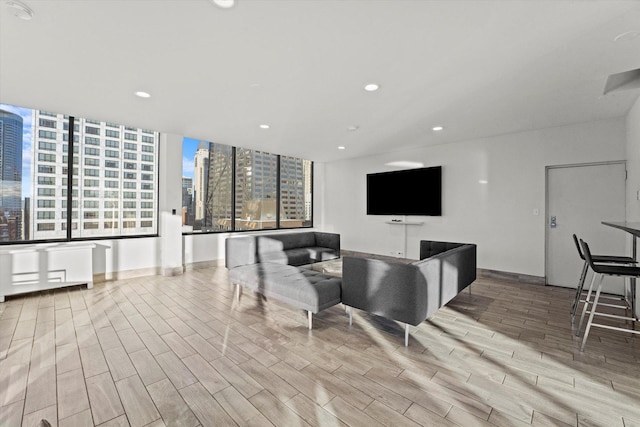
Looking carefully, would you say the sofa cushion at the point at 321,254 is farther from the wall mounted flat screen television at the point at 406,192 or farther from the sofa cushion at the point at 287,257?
the wall mounted flat screen television at the point at 406,192

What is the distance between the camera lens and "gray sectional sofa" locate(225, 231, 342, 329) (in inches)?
113

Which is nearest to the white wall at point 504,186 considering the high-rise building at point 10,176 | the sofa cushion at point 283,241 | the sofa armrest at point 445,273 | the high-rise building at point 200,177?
the sofa armrest at point 445,273

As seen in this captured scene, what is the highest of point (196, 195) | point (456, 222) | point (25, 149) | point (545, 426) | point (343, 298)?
point (25, 149)

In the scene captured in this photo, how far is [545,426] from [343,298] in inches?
68.2

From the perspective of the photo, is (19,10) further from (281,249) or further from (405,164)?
(405,164)

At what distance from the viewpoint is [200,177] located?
5969 millimetres

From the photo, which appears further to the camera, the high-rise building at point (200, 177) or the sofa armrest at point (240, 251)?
the high-rise building at point (200, 177)

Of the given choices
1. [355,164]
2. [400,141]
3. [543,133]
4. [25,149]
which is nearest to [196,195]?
[25,149]

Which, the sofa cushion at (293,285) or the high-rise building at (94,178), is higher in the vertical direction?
the high-rise building at (94,178)

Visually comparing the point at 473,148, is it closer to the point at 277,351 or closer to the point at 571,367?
the point at 571,367

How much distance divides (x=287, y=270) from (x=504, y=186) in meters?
4.10

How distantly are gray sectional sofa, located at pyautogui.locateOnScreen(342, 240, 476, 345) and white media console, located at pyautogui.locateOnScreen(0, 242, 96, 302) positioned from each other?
4.03m

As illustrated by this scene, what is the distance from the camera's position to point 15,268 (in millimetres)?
3746

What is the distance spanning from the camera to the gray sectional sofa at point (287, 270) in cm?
286
